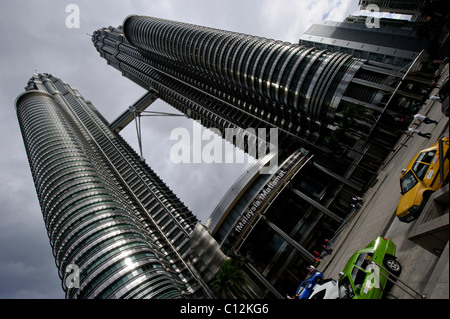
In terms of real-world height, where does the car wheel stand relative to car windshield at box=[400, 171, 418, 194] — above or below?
below

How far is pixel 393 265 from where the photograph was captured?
1512 cm

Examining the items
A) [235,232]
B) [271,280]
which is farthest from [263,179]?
[271,280]

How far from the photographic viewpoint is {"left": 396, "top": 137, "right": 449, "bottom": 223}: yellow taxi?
592 inches

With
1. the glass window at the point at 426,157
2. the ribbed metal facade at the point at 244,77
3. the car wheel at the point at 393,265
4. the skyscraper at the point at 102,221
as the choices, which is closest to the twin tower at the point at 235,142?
the skyscraper at the point at 102,221

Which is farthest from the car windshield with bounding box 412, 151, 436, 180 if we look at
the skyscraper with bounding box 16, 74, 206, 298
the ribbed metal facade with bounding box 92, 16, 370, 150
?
the skyscraper with bounding box 16, 74, 206, 298

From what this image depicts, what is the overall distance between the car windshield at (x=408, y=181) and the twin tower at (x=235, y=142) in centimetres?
2528

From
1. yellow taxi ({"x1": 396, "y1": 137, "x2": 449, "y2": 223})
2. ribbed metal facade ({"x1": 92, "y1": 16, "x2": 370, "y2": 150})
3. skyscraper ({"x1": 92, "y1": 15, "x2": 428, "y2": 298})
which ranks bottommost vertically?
yellow taxi ({"x1": 396, "y1": 137, "x2": 449, "y2": 223})

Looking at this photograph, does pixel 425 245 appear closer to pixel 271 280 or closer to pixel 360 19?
pixel 271 280

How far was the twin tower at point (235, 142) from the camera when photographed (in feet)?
153

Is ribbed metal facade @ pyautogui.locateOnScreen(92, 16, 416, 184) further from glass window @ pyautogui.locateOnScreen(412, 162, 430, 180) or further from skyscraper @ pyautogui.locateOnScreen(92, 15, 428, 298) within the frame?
glass window @ pyautogui.locateOnScreen(412, 162, 430, 180)

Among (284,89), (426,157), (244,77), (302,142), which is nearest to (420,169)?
(426,157)

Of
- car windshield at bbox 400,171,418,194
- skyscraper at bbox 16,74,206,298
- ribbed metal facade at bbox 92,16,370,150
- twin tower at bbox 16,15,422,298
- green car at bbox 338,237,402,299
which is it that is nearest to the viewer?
green car at bbox 338,237,402,299

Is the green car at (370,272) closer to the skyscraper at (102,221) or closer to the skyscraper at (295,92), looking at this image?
the skyscraper at (295,92)

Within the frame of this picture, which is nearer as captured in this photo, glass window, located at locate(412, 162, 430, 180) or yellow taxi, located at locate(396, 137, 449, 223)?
yellow taxi, located at locate(396, 137, 449, 223)
